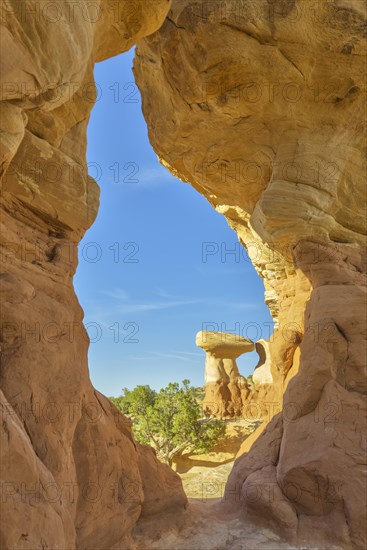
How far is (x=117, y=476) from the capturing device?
20.7 feet

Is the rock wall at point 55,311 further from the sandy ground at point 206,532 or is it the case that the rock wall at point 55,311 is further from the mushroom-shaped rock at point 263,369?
the mushroom-shaped rock at point 263,369

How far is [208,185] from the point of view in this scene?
40.5ft

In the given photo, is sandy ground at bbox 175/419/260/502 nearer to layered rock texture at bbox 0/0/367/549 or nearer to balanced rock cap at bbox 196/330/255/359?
balanced rock cap at bbox 196/330/255/359

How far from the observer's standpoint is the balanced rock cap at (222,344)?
2603 cm

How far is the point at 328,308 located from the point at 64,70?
19.5 ft

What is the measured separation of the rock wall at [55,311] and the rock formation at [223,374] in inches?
717

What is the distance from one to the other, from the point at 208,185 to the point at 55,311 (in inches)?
308

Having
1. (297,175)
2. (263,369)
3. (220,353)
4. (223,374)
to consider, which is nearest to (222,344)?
(220,353)

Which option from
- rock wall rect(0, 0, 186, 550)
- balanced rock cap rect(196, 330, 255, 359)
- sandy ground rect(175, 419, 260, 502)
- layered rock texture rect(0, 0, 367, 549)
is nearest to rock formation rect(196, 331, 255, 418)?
balanced rock cap rect(196, 330, 255, 359)

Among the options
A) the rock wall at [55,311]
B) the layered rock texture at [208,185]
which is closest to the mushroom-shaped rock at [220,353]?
the layered rock texture at [208,185]

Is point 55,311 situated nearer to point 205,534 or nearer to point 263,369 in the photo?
point 205,534

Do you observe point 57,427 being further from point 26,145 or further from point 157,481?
point 26,145

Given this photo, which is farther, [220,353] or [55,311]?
[220,353]

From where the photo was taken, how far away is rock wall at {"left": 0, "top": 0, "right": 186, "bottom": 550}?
4047 millimetres
